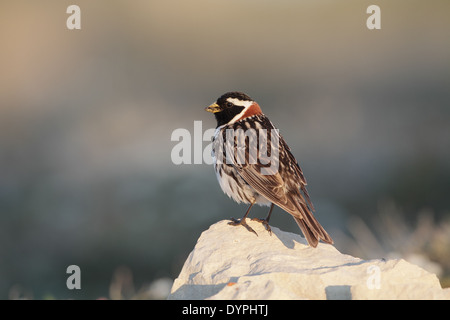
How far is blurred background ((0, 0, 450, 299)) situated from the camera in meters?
11.9

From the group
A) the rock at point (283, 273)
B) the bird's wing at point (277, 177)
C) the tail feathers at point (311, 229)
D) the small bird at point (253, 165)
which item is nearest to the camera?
Result: the rock at point (283, 273)

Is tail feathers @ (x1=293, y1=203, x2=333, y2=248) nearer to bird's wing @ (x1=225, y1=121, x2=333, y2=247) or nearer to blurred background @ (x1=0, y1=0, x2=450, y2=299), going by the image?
bird's wing @ (x1=225, y1=121, x2=333, y2=247)

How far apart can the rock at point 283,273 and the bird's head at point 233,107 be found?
1.51m

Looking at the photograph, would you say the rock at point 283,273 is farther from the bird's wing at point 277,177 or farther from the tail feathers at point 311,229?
the bird's wing at point 277,177

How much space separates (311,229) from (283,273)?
5.02 ft

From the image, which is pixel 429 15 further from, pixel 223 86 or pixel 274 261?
pixel 274 261

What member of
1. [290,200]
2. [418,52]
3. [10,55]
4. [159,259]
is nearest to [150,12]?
[10,55]

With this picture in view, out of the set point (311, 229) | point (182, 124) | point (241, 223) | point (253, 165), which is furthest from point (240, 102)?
point (182, 124)

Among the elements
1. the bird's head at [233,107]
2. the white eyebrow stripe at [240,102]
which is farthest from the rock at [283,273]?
the white eyebrow stripe at [240,102]

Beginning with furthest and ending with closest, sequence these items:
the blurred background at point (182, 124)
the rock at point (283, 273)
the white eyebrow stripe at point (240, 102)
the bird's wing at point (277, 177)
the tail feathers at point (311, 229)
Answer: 1. the blurred background at point (182, 124)
2. the white eyebrow stripe at point (240, 102)
3. the bird's wing at point (277, 177)
4. the tail feathers at point (311, 229)
5. the rock at point (283, 273)

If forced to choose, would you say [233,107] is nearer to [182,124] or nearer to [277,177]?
[277,177]

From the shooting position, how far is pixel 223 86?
17.6 m

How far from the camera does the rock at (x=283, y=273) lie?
15.5ft

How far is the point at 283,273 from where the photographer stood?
512 cm
